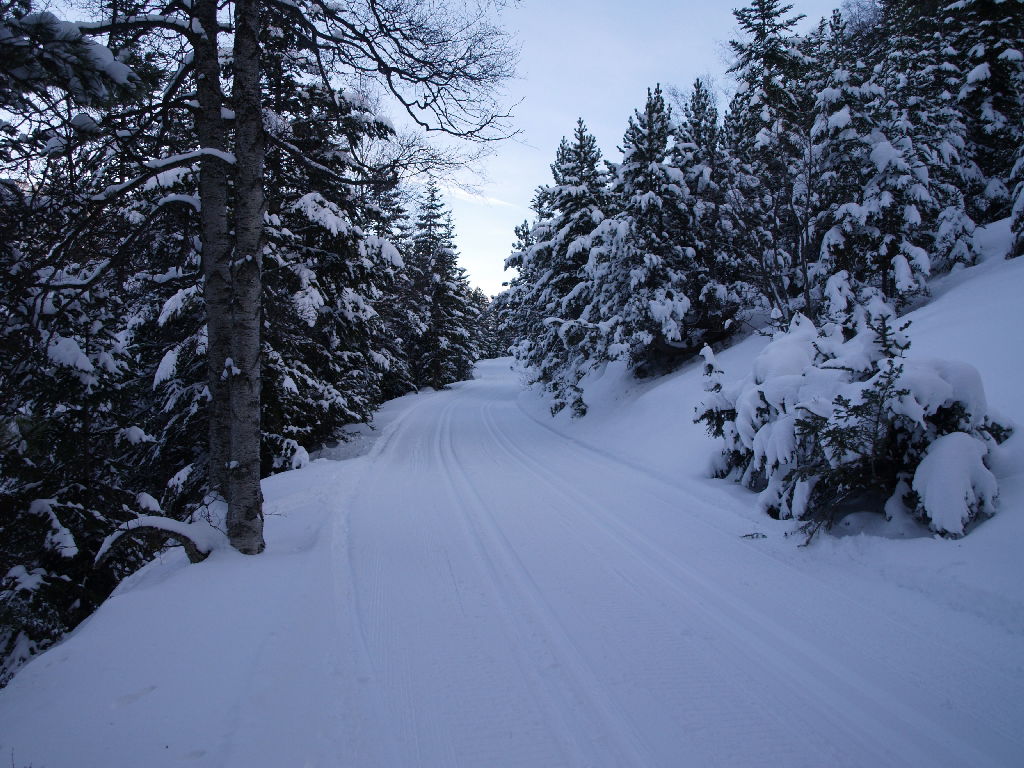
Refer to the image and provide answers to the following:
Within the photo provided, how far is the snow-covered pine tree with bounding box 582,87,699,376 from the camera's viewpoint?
43.4ft

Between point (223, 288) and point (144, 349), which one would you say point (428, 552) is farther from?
point (144, 349)

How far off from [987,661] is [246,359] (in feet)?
19.5

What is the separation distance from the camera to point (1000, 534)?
3.68 metres

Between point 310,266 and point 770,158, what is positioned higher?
point 770,158

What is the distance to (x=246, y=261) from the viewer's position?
14.5 ft

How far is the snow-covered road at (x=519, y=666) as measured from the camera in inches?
96.3

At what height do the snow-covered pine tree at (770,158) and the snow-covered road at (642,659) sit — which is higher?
the snow-covered pine tree at (770,158)

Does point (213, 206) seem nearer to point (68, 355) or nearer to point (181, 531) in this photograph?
point (68, 355)

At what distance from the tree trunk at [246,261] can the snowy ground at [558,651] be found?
907 millimetres

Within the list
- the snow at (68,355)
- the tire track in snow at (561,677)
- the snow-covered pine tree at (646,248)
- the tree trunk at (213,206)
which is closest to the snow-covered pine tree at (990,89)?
the snow-covered pine tree at (646,248)

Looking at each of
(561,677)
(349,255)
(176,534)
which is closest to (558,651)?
(561,677)

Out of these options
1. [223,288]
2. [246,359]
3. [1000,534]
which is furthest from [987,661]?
[223,288]

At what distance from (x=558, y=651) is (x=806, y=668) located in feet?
5.13

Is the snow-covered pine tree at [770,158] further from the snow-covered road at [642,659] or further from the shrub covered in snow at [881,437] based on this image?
the snow-covered road at [642,659]
